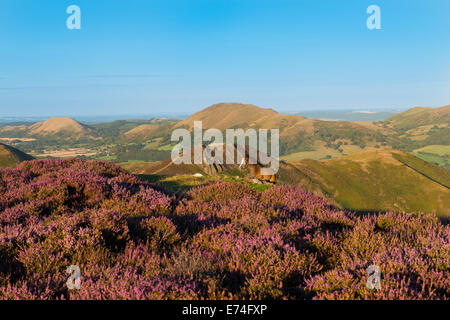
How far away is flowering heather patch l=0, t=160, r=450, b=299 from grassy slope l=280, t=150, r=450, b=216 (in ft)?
345

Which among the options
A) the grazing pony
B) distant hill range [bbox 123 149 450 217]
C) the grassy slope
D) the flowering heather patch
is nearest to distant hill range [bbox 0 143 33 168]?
distant hill range [bbox 123 149 450 217]

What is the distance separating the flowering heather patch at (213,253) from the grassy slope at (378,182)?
345ft

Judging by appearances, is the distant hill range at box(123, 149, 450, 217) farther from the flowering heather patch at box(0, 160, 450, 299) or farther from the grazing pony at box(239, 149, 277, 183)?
the flowering heather patch at box(0, 160, 450, 299)

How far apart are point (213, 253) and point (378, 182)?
140205 millimetres

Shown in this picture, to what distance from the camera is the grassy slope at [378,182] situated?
10944cm

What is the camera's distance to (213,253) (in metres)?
4.36

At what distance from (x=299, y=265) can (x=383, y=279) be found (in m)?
1.06

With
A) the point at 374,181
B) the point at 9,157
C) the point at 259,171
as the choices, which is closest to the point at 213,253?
the point at 259,171

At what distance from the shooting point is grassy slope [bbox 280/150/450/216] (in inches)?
4309
